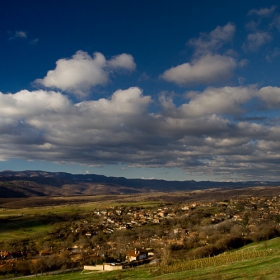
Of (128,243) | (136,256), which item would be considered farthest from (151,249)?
(128,243)

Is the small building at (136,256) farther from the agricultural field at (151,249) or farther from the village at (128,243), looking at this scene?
the agricultural field at (151,249)

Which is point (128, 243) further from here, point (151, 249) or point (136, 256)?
point (136, 256)

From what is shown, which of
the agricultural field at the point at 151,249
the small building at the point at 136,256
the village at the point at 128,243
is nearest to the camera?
the agricultural field at the point at 151,249

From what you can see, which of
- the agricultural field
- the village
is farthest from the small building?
the agricultural field

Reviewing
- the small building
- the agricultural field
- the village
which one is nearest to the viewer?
the agricultural field

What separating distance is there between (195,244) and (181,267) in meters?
24.8

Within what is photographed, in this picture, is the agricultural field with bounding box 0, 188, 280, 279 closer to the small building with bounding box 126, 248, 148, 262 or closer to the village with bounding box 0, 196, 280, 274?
the village with bounding box 0, 196, 280, 274

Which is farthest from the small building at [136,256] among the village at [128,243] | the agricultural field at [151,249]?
the agricultural field at [151,249]

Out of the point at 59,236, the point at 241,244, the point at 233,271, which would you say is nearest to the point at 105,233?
the point at 59,236

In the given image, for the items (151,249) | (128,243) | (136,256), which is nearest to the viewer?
(136,256)

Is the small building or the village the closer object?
the village

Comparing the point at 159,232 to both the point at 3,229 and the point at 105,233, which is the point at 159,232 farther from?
the point at 3,229

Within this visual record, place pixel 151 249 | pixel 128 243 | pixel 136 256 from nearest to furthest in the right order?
1. pixel 136 256
2. pixel 151 249
3. pixel 128 243

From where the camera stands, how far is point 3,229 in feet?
361
